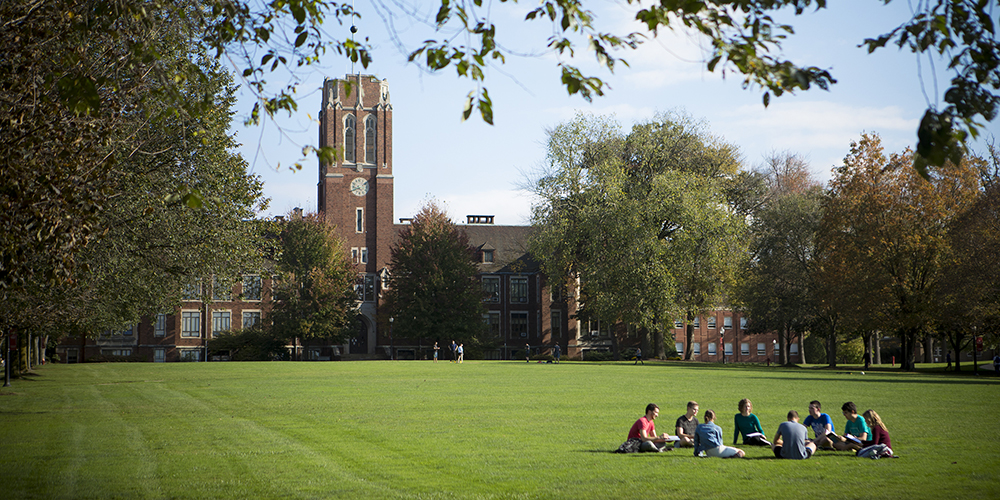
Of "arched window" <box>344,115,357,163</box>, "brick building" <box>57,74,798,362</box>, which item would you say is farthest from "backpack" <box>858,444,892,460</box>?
"arched window" <box>344,115,357,163</box>

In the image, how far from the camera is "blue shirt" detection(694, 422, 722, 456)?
39.2 feet

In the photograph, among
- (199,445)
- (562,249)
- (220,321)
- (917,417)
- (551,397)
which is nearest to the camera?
(199,445)

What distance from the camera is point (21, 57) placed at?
32.0ft

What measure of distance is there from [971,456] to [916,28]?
8921 mm

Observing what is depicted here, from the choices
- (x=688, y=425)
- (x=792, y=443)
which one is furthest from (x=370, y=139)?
(x=792, y=443)

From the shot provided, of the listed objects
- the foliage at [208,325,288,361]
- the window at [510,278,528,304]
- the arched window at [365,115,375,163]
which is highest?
the arched window at [365,115,375,163]

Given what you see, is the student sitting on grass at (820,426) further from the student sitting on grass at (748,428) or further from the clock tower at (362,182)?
the clock tower at (362,182)

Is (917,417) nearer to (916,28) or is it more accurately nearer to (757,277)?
(916,28)

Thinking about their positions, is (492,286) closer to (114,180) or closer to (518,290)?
(518,290)

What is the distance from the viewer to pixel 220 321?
73.4m

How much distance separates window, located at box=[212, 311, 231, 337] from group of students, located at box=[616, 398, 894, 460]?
66467 millimetres

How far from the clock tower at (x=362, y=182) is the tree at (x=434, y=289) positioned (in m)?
7.41

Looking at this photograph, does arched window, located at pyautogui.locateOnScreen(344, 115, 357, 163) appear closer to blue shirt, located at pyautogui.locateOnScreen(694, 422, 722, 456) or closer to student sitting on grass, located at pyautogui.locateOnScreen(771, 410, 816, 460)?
blue shirt, located at pyautogui.locateOnScreen(694, 422, 722, 456)

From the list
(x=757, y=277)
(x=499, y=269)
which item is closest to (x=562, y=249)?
(x=757, y=277)
